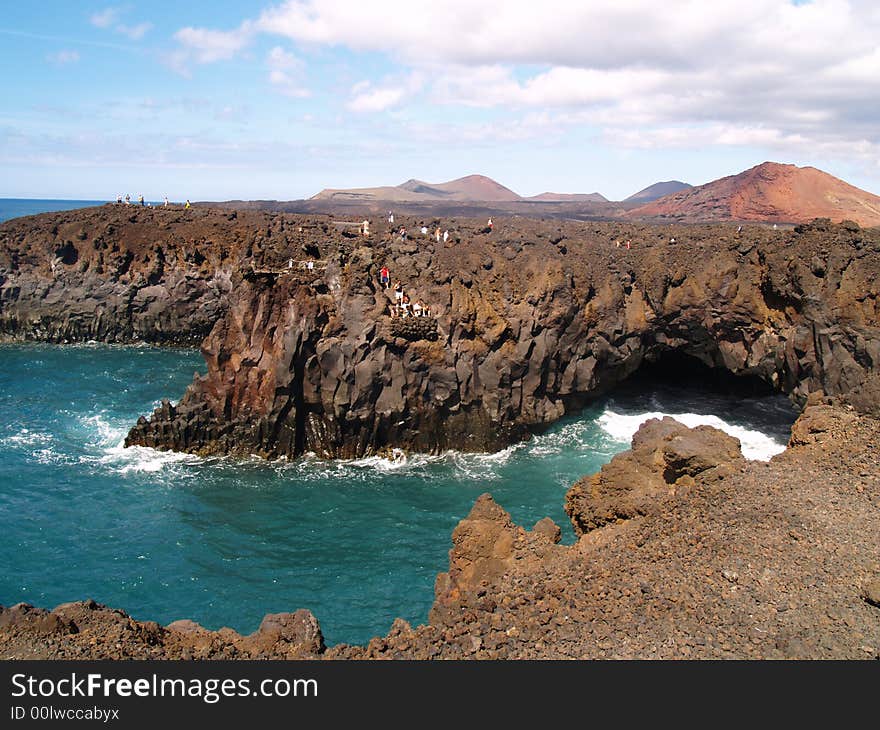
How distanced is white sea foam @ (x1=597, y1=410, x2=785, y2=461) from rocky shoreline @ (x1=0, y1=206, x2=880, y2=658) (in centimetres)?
258

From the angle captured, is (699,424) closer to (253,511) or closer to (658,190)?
(253,511)

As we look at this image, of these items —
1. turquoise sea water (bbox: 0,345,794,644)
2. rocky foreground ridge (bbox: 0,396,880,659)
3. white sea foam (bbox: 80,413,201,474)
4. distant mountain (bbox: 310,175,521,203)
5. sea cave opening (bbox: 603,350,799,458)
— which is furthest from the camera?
distant mountain (bbox: 310,175,521,203)

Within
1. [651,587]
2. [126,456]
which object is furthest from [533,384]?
[651,587]

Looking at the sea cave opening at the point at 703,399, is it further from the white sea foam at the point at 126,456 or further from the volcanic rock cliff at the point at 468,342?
the white sea foam at the point at 126,456

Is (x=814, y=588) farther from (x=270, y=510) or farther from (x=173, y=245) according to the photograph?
(x=173, y=245)

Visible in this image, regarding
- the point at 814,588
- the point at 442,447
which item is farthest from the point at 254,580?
the point at 814,588

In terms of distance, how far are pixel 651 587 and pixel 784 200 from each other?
291 ft

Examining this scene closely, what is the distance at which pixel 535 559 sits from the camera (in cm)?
1852

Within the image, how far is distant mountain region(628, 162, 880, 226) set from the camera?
85.8m

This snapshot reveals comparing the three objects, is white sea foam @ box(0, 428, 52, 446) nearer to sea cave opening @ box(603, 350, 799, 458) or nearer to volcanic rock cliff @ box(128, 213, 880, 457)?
volcanic rock cliff @ box(128, 213, 880, 457)

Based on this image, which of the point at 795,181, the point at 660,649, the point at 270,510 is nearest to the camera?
the point at 660,649

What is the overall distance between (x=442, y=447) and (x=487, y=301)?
9964 mm

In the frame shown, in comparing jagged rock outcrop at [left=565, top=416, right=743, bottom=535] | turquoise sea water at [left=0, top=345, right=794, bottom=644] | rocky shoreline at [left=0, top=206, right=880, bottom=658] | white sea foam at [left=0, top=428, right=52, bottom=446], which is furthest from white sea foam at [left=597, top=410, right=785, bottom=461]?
white sea foam at [left=0, top=428, right=52, bottom=446]

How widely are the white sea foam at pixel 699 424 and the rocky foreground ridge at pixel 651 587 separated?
20.6m
